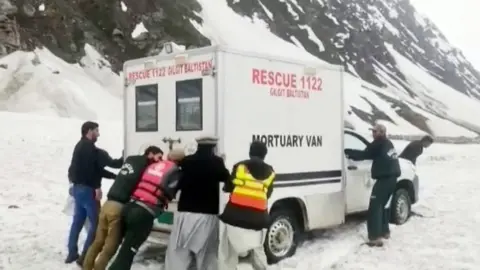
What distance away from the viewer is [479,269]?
7.48m

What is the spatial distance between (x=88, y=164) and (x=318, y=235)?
3823 millimetres

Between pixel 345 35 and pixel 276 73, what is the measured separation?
3023 inches

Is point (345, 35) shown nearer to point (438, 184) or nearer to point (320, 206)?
point (438, 184)

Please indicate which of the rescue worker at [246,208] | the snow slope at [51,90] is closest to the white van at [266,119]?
the rescue worker at [246,208]

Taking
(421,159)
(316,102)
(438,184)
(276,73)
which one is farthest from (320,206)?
(421,159)

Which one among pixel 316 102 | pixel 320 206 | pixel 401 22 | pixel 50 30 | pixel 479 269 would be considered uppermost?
pixel 401 22

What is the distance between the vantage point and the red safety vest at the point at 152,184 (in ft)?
20.5

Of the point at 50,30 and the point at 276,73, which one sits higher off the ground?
the point at 50,30

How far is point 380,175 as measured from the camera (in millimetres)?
8602

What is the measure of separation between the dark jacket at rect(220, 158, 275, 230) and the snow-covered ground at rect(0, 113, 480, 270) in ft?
4.74

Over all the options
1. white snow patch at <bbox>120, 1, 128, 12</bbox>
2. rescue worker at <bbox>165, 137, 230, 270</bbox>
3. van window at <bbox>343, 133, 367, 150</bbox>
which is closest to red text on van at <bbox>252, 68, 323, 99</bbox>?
van window at <bbox>343, 133, 367, 150</bbox>

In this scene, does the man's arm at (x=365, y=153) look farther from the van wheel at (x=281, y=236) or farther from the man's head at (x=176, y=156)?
the man's head at (x=176, y=156)

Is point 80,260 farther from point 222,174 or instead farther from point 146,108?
point 222,174

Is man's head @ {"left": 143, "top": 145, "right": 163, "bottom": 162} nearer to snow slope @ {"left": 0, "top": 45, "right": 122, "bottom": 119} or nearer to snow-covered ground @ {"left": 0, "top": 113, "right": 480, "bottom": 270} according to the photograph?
snow-covered ground @ {"left": 0, "top": 113, "right": 480, "bottom": 270}
